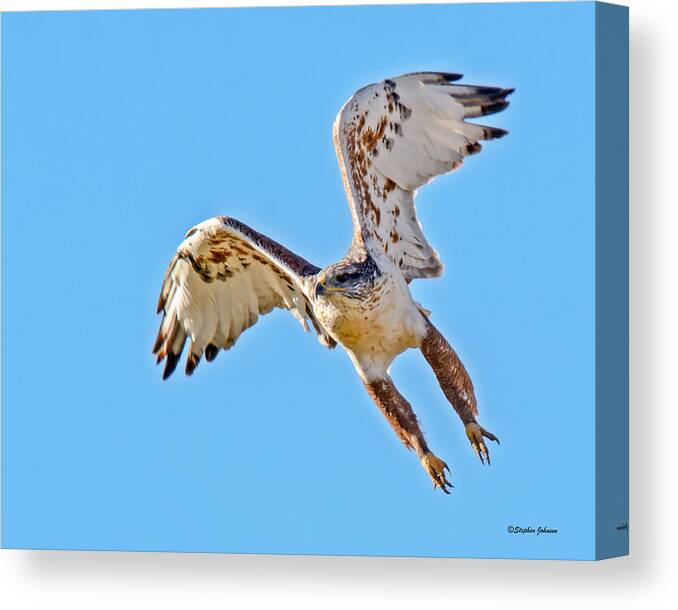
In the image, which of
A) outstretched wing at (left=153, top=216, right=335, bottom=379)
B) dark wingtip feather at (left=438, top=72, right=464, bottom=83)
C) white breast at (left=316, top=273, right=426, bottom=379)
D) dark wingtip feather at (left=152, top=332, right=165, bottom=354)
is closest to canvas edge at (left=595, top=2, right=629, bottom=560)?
dark wingtip feather at (left=438, top=72, right=464, bottom=83)

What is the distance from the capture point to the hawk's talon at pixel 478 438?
10.0 meters

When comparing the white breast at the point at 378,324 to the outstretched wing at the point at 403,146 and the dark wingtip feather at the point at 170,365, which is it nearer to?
the outstretched wing at the point at 403,146

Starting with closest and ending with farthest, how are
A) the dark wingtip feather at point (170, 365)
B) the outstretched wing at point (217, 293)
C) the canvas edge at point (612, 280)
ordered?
the canvas edge at point (612, 280)
the outstretched wing at point (217, 293)
the dark wingtip feather at point (170, 365)

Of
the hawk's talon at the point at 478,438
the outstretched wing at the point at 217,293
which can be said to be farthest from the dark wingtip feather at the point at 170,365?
the hawk's talon at the point at 478,438

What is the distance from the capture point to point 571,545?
9.88m

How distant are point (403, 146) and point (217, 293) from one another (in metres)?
1.25

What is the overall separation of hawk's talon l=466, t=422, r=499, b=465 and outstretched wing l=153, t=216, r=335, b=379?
0.78 meters

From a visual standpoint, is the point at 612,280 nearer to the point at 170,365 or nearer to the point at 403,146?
the point at 403,146

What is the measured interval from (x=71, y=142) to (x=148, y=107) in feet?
1.44

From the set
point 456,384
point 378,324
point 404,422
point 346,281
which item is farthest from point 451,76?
point 404,422

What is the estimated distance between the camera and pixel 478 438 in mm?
10047
